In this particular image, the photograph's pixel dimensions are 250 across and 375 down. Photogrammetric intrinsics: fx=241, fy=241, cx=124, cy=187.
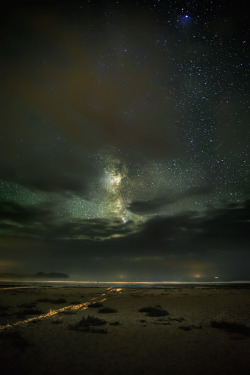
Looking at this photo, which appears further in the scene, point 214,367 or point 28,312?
point 28,312

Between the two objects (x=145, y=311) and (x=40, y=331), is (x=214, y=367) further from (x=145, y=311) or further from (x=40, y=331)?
(x=145, y=311)

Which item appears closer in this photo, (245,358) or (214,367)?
(214,367)

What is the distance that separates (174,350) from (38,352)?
5.34 m

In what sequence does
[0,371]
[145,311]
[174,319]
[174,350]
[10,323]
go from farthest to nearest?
[145,311] < [174,319] < [10,323] < [174,350] < [0,371]

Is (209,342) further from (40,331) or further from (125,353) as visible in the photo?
(40,331)

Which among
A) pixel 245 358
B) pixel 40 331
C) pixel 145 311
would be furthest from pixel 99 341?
pixel 145 311

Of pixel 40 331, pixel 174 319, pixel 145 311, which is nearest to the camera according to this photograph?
pixel 40 331

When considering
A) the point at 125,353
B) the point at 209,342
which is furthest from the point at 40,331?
the point at 209,342

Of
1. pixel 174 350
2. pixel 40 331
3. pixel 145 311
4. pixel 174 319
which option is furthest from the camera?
pixel 145 311

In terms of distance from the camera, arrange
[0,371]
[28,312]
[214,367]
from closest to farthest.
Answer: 1. [0,371]
2. [214,367]
3. [28,312]

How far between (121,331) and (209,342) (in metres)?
4.56

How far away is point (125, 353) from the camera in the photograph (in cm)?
935

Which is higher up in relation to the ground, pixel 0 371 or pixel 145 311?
pixel 0 371

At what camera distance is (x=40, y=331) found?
12.5m
